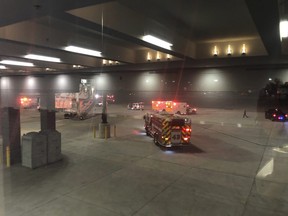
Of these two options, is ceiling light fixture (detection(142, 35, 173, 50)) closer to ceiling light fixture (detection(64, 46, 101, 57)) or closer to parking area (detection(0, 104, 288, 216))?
ceiling light fixture (detection(64, 46, 101, 57))

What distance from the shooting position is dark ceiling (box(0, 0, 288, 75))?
1139 cm

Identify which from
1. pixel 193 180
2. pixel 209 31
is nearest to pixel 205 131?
pixel 209 31

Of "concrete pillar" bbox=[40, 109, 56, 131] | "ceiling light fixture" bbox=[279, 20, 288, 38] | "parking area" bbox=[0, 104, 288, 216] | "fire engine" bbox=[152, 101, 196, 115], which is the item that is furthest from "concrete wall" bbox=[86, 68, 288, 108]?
A: "concrete pillar" bbox=[40, 109, 56, 131]

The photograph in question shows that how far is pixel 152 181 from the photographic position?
904 cm

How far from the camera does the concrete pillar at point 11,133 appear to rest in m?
11.1

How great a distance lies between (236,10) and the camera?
1591 cm

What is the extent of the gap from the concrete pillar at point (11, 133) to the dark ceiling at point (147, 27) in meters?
4.50

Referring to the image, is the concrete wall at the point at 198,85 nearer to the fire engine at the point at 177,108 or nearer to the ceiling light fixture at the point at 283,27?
the fire engine at the point at 177,108

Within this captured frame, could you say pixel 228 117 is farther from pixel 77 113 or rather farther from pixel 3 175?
pixel 3 175

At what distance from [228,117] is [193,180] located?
19505 mm

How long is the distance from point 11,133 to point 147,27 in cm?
1041

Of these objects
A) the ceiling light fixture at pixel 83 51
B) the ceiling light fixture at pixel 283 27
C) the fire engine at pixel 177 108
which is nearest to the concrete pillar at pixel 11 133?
the ceiling light fixture at pixel 83 51

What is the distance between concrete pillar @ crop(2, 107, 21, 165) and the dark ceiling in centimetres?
450

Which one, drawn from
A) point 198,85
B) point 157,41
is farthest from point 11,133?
point 198,85
